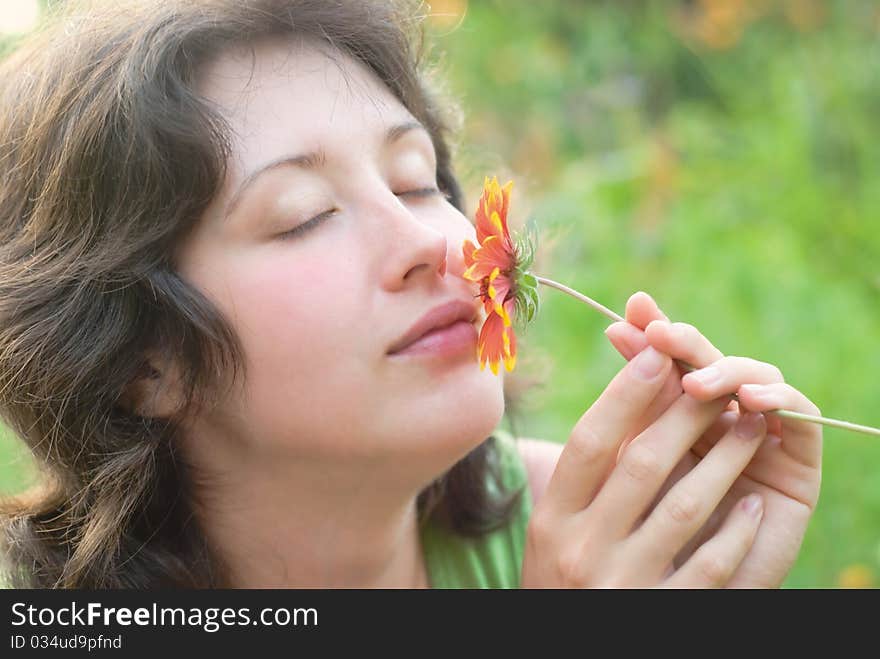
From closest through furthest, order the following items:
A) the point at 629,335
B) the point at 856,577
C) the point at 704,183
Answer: the point at 629,335 < the point at 856,577 < the point at 704,183

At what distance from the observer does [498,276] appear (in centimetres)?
110

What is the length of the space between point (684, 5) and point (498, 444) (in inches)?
94.3

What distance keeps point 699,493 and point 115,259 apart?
77 centimetres

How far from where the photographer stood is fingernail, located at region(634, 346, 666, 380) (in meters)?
1.12

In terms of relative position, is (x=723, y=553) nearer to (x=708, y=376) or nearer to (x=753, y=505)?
(x=753, y=505)

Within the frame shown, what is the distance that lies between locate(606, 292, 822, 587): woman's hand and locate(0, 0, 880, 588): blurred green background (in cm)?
58

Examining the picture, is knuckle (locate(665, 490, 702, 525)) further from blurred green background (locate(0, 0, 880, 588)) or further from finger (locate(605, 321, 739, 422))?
blurred green background (locate(0, 0, 880, 588))

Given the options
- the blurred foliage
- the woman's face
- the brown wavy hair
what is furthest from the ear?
the blurred foliage

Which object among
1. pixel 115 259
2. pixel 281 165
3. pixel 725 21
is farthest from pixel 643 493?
pixel 725 21

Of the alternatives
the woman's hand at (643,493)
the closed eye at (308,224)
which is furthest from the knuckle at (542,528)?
the closed eye at (308,224)

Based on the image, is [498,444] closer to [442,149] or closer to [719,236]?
[442,149]

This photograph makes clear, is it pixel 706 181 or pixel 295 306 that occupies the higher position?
pixel 706 181

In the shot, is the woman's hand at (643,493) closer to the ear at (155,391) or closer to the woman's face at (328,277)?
the woman's face at (328,277)

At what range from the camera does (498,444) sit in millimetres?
1821
